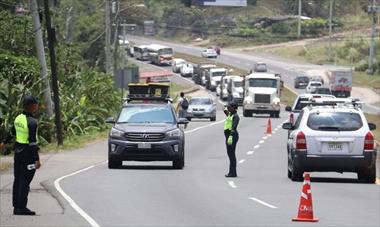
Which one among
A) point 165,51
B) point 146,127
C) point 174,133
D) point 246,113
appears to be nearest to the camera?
point 174,133

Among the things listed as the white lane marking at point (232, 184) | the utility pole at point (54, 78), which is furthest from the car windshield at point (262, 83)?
the white lane marking at point (232, 184)

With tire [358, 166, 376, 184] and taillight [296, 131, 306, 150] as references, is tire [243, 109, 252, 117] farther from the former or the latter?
taillight [296, 131, 306, 150]

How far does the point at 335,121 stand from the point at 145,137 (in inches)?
196

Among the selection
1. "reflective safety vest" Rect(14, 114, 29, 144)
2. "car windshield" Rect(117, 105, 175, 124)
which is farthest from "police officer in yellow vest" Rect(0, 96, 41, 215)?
"car windshield" Rect(117, 105, 175, 124)

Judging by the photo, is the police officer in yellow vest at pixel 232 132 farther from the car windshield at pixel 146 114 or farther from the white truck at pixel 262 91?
the white truck at pixel 262 91

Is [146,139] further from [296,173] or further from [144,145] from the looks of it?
[296,173]

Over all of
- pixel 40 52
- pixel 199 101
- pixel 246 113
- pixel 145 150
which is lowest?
pixel 246 113

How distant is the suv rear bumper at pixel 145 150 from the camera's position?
2600 cm

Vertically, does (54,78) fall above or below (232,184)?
above

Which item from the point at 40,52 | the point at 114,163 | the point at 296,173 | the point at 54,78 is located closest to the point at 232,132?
the point at 296,173

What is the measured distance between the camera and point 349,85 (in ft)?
319

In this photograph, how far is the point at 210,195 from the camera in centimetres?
2094

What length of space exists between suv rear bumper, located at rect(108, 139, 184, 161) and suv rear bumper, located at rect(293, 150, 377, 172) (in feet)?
12.2

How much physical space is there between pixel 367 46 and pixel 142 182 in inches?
4849
